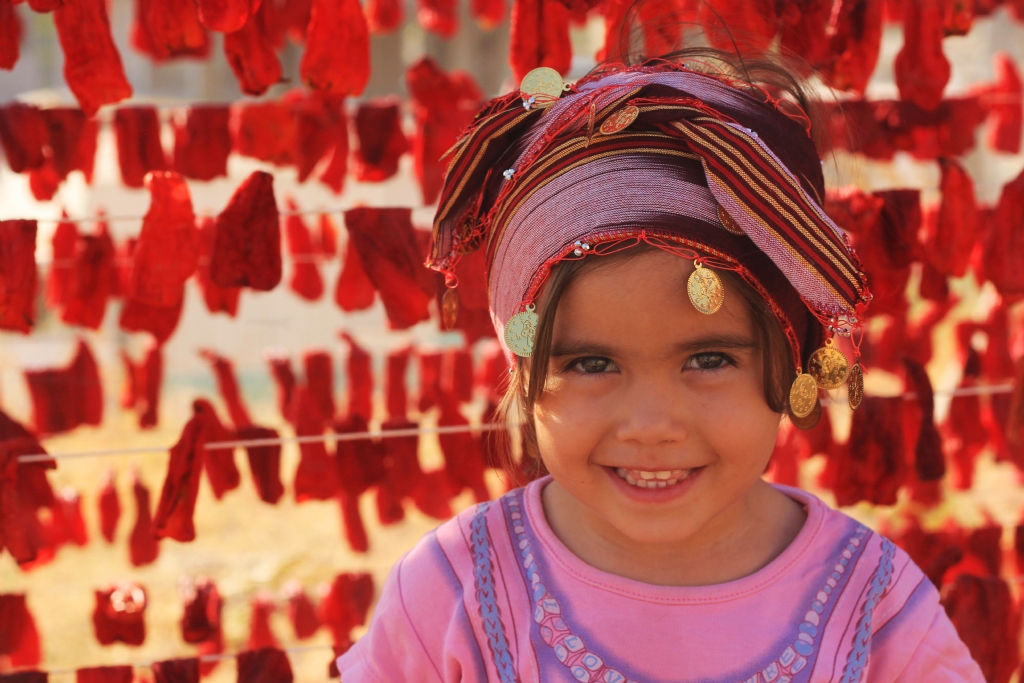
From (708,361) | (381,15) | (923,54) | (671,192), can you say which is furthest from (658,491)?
(381,15)

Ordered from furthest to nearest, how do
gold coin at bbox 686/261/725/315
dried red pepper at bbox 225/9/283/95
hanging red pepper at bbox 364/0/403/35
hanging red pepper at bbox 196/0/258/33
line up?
hanging red pepper at bbox 364/0/403/35 → dried red pepper at bbox 225/9/283/95 → hanging red pepper at bbox 196/0/258/33 → gold coin at bbox 686/261/725/315

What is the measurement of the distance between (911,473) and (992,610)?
11.1 inches

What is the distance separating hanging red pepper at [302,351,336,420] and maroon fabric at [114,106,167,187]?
467mm

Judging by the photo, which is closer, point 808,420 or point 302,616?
point 808,420

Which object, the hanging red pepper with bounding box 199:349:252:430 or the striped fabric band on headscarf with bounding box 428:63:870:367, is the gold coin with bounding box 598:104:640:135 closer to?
the striped fabric band on headscarf with bounding box 428:63:870:367

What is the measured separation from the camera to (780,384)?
0.98 metres

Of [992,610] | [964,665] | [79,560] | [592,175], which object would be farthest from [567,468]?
[79,560]

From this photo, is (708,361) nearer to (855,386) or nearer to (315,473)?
(855,386)

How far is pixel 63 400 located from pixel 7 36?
0.78 m

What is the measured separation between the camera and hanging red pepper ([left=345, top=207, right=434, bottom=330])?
4.84 feet

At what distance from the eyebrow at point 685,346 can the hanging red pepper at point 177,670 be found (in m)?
0.85

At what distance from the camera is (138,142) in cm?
162

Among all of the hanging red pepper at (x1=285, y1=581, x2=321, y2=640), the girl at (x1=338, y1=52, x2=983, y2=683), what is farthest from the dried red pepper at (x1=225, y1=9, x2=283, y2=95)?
the hanging red pepper at (x1=285, y1=581, x2=321, y2=640)

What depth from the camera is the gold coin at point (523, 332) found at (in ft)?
3.07
